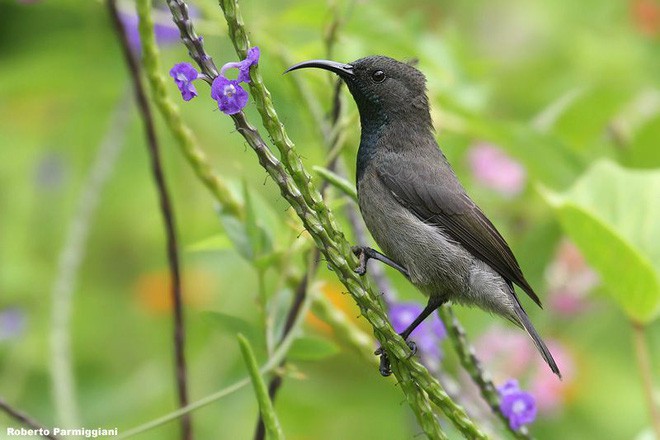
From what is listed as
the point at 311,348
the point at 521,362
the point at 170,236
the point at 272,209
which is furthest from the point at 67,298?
the point at 521,362

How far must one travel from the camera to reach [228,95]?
1784mm

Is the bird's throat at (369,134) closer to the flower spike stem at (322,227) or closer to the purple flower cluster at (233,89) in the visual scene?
the flower spike stem at (322,227)

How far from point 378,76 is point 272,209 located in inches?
25.1

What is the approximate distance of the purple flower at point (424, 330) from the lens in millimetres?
2934

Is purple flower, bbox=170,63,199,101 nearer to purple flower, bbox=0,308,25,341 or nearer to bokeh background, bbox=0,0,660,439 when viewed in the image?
bokeh background, bbox=0,0,660,439

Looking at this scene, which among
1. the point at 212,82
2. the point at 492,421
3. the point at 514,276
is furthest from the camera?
the point at 492,421

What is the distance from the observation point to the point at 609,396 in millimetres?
4754

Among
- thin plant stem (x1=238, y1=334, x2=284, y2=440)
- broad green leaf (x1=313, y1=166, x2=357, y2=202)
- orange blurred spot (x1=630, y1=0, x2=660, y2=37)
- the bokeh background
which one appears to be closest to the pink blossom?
the bokeh background

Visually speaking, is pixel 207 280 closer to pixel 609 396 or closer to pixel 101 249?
pixel 101 249

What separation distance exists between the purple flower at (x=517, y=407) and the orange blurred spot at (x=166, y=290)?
2478 millimetres

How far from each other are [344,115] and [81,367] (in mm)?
1890

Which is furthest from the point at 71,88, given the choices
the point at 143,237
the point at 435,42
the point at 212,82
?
the point at 212,82

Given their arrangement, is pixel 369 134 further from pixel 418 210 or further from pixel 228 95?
pixel 228 95

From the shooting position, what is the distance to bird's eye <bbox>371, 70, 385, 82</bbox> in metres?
3.01
